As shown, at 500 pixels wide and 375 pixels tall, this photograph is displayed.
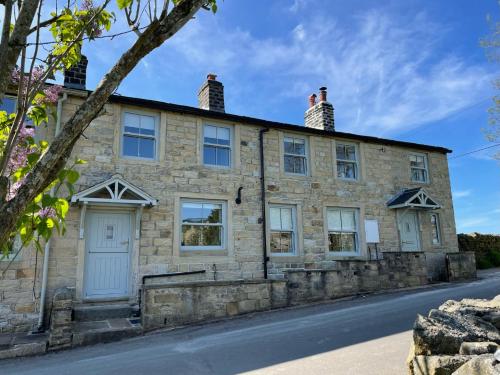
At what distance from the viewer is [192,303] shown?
891 centimetres

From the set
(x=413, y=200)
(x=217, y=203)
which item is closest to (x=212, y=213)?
(x=217, y=203)

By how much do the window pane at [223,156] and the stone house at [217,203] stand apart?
53mm

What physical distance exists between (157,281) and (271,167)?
4.91 m

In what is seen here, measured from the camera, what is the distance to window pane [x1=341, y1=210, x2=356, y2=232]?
44.0 ft

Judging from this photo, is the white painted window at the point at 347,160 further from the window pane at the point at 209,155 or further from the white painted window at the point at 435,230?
the window pane at the point at 209,155

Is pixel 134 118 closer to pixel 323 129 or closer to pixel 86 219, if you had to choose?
pixel 86 219

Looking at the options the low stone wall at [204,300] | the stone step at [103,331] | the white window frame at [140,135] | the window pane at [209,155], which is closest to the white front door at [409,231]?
the low stone wall at [204,300]

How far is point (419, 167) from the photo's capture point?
618 inches

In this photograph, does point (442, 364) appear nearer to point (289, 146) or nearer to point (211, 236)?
point (211, 236)

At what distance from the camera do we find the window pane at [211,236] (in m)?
11.0

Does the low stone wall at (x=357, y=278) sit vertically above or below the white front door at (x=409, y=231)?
below

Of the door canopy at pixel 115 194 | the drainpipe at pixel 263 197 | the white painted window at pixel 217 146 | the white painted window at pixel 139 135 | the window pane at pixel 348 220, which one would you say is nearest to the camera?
the door canopy at pixel 115 194

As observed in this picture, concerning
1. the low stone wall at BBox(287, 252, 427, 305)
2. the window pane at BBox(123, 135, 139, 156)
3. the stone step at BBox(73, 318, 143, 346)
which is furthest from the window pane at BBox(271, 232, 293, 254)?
the stone step at BBox(73, 318, 143, 346)

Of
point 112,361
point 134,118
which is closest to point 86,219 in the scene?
point 134,118
